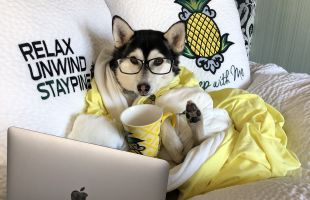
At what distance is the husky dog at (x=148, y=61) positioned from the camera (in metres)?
0.87

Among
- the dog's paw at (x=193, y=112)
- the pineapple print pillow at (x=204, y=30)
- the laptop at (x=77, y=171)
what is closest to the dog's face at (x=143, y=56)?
the dog's paw at (x=193, y=112)

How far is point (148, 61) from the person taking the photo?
87cm

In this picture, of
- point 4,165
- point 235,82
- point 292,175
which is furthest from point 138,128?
point 235,82

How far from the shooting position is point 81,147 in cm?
58

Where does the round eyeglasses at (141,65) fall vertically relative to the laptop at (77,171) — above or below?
above

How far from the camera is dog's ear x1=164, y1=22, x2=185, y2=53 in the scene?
90cm

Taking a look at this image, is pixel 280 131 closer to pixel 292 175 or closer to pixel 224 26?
pixel 292 175

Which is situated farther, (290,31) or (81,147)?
(290,31)

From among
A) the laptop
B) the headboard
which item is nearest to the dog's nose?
the laptop

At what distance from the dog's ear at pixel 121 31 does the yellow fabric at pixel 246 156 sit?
35cm

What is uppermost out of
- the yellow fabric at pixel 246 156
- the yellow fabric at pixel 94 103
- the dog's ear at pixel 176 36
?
the dog's ear at pixel 176 36

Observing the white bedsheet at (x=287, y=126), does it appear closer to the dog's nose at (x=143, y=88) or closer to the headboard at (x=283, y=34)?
the dog's nose at (x=143, y=88)

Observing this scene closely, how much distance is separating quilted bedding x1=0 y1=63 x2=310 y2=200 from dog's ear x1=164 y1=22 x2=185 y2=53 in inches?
15.1

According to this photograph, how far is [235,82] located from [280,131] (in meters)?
0.31
